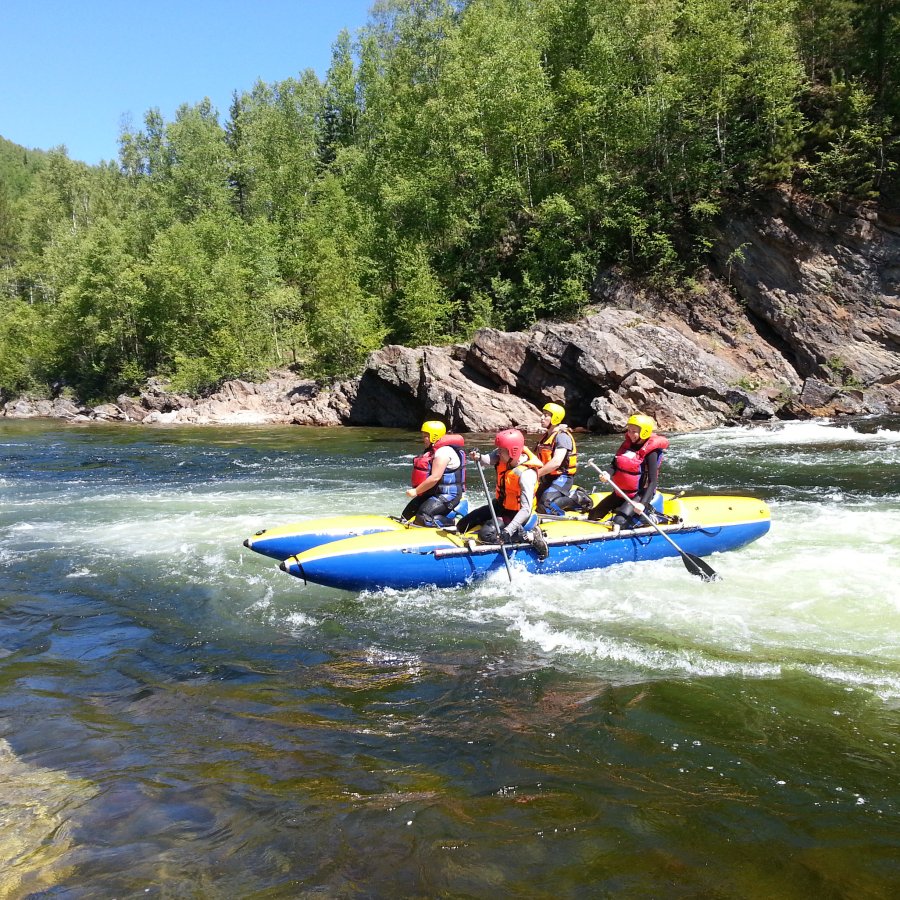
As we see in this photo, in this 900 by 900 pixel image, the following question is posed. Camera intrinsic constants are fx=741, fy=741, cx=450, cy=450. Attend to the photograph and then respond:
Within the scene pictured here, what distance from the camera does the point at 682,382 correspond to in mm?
20969

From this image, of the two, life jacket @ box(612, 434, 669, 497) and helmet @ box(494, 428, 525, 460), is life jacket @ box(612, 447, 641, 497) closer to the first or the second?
life jacket @ box(612, 434, 669, 497)

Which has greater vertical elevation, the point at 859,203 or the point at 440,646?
the point at 859,203

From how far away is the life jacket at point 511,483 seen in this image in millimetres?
7922

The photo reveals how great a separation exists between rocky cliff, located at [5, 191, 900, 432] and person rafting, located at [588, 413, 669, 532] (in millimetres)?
11765

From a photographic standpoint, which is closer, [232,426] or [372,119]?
[232,426]

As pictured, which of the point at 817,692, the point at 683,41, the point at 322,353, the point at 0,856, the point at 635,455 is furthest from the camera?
the point at 322,353

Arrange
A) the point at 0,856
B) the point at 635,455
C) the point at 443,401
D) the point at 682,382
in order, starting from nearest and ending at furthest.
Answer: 1. the point at 0,856
2. the point at 635,455
3. the point at 682,382
4. the point at 443,401

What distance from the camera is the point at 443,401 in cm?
2242

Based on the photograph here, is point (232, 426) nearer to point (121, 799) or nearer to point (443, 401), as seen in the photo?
point (443, 401)

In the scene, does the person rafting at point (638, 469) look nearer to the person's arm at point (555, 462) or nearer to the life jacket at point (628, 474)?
the life jacket at point (628, 474)

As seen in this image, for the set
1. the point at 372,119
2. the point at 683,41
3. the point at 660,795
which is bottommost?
the point at 660,795

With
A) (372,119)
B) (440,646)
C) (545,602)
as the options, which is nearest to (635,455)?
(545,602)

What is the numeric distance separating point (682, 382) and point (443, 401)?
695cm

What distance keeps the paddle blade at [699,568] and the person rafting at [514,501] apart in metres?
1.52
